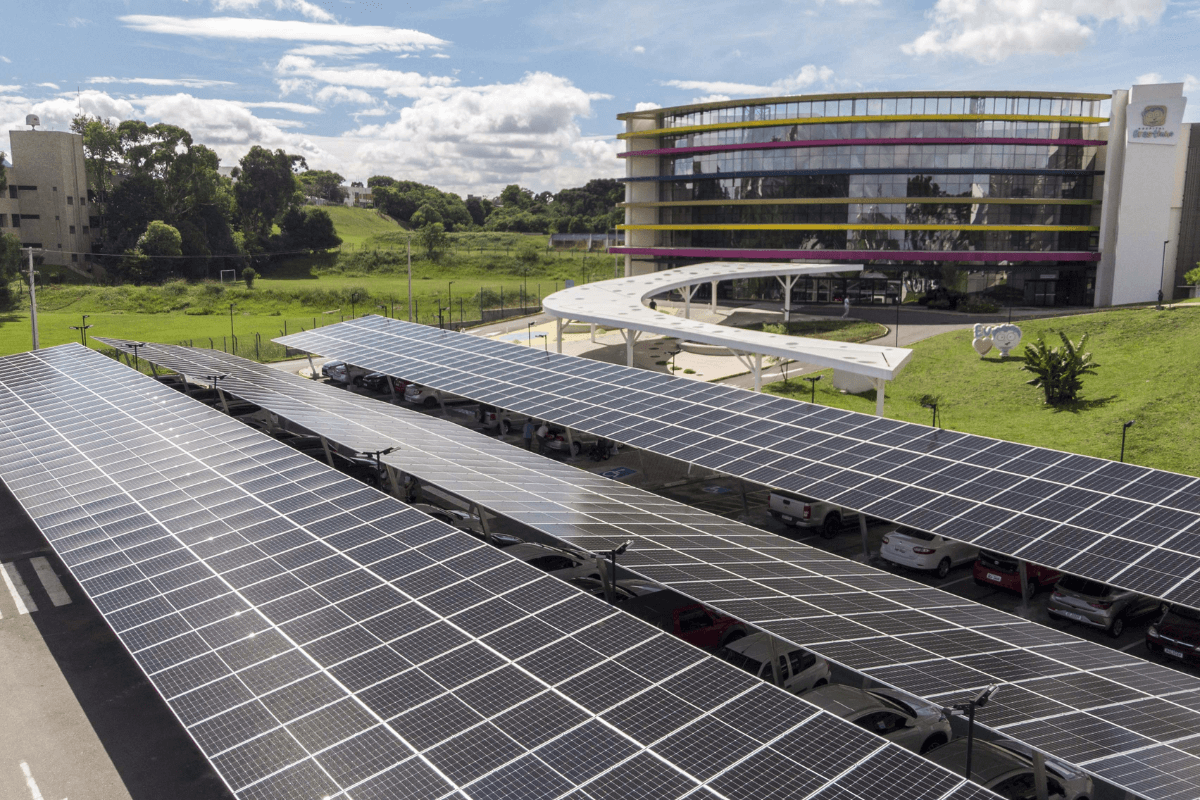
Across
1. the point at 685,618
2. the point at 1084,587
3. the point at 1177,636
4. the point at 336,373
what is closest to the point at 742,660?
the point at 685,618

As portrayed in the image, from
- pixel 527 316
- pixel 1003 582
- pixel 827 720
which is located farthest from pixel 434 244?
pixel 827 720

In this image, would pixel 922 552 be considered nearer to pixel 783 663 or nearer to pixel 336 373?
pixel 783 663

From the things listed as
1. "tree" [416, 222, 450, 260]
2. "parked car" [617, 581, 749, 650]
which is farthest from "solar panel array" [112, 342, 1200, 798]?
"tree" [416, 222, 450, 260]

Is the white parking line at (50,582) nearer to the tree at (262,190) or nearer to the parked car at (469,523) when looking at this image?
the parked car at (469,523)

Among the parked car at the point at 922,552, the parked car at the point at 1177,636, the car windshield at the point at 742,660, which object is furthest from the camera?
the parked car at the point at 922,552

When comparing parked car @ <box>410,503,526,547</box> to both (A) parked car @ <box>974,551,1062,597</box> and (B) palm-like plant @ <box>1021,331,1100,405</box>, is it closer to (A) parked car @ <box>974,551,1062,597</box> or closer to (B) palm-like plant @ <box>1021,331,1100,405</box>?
(A) parked car @ <box>974,551,1062,597</box>

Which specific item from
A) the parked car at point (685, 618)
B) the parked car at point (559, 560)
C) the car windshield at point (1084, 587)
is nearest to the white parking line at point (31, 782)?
the parked car at point (559, 560)
